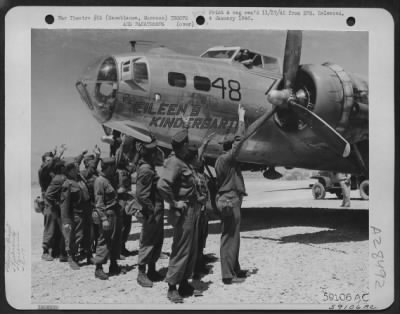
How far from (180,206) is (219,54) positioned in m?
2.98

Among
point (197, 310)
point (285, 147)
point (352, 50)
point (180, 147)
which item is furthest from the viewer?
point (285, 147)

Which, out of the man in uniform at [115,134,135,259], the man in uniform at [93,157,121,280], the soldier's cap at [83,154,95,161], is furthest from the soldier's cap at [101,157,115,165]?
the soldier's cap at [83,154,95,161]

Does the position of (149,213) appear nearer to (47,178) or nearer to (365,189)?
(47,178)

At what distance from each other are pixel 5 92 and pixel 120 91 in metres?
1.72

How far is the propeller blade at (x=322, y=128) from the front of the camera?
8.14 metres

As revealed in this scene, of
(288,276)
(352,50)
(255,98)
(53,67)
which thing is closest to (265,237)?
(288,276)

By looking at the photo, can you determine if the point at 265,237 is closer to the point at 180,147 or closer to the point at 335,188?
the point at 180,147

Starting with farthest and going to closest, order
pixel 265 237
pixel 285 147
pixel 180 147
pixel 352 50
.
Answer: pixel 285 147
pixel 265 237
pixel 352 50
pixel 180 147

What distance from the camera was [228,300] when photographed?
7.10 metres

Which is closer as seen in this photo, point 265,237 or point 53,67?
point 53,67

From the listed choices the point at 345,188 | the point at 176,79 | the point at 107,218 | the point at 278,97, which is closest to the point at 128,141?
the point at 176,79

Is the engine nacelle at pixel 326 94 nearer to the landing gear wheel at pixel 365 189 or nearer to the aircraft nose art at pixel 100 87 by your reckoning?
the landing gear wheel at pixel 365 189

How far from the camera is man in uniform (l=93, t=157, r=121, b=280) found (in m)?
6.86

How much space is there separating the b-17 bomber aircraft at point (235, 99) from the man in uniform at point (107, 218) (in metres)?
1.06
